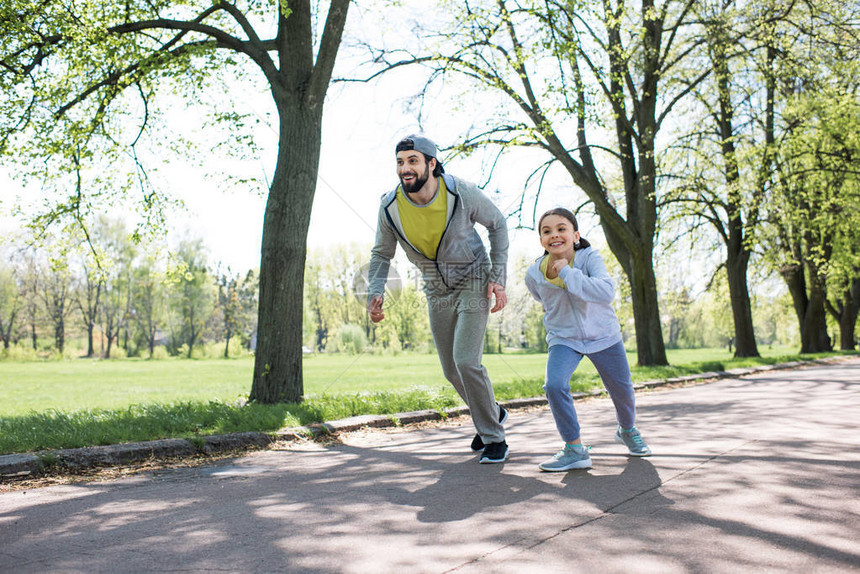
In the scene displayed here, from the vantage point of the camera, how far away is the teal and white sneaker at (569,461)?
14.9 ft

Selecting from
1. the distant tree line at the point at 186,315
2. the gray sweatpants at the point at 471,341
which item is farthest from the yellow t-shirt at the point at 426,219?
the distant tree line at the point at 186,315

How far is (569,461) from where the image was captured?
15.0ft

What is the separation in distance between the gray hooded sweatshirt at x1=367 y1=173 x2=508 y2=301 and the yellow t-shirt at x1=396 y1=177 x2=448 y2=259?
3 centimetres

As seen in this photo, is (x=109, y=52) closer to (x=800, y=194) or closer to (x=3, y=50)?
(x=3, y=50)

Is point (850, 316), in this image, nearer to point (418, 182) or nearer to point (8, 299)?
point (418, 182)

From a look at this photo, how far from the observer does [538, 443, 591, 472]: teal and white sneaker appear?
4531 millimetres

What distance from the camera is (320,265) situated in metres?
65.4

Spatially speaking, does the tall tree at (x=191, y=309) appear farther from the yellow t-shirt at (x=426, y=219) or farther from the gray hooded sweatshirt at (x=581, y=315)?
the gray hooded sweatshirt at (x=581, y=315)

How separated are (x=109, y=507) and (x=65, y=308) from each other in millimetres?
75261

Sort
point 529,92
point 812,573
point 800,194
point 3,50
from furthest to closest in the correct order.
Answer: point 800,194, point 529,92, point 3,50, point 812,573

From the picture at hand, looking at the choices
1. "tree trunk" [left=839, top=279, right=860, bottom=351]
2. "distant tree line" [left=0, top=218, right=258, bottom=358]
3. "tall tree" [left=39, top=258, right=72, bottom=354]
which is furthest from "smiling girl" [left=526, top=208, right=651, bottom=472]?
"tall tree" [left=39, top=258, right=72, bottom=354]

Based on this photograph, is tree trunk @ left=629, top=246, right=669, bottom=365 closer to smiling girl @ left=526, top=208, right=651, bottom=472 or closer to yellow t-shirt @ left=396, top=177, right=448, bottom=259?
smiling girl @ left=526, top=208, right=651, bottom=472

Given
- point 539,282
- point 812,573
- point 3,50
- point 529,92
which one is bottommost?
point 812,573

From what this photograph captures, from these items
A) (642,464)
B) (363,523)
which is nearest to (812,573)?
(363,523)
